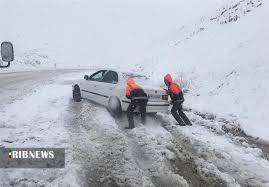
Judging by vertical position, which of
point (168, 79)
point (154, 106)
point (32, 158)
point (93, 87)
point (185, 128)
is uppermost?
point (168, 79)

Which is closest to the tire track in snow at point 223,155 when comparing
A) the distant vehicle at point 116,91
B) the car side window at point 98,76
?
the distant vehicle at point 116,91

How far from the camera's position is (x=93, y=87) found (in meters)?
13.8

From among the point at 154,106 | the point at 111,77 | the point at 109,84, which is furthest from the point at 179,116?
the point at 111,77

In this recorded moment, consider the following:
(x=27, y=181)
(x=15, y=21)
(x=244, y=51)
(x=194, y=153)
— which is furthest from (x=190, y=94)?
(x=15, y=21)

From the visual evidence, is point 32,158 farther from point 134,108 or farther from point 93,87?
point 93,87

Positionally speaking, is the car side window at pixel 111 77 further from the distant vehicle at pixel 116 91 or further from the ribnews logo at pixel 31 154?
the ribnews logo at pixel 31 154

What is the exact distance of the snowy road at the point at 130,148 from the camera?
6824 mm

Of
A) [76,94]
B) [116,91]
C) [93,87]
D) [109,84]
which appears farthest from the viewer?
[76,94]

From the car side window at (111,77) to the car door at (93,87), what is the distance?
0.34 meters

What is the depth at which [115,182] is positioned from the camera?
6688 millimetres

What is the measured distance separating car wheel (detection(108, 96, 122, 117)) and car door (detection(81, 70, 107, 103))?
1.17 meters

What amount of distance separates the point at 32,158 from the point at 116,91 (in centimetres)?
498

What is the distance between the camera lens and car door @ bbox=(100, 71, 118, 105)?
12461 mm

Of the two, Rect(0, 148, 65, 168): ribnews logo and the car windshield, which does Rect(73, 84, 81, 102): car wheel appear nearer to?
the car windshield
